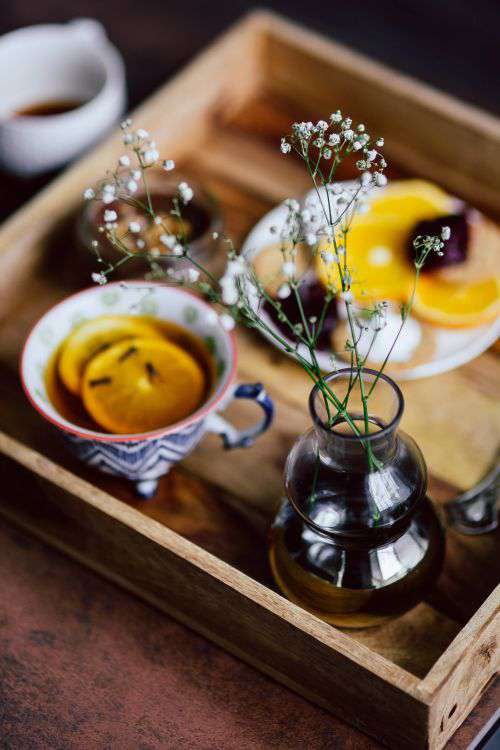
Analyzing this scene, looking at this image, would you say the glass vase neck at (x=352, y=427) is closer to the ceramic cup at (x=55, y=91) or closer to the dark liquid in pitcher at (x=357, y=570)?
the dark liquid in pitcher at (x=357, y=570)

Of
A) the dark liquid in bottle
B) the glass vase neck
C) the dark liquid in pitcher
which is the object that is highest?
the glass vase neck

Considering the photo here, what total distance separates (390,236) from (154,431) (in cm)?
33

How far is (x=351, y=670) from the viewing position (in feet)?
1.76

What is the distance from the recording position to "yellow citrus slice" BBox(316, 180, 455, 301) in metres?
0.81

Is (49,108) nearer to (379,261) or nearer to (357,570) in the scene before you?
(379,261)

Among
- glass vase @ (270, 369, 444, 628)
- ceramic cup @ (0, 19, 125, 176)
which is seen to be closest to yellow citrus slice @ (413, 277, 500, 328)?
glass vase @ (270, 369, 444, 628)

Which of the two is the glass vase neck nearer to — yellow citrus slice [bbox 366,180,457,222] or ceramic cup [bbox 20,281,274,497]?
ceramic cup [bbox 20,281,274,497]

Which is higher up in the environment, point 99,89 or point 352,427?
point 352,427

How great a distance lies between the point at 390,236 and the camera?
0.84 meters

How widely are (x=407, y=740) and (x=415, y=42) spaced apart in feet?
2.96

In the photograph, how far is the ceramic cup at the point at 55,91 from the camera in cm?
90

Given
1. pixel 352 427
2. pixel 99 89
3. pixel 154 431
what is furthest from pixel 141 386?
pixel 99 89

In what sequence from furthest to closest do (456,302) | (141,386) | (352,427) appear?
(456,302), (141,386), (352,427)

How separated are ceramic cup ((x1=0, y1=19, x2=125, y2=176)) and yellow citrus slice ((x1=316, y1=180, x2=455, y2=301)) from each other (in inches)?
11.5
